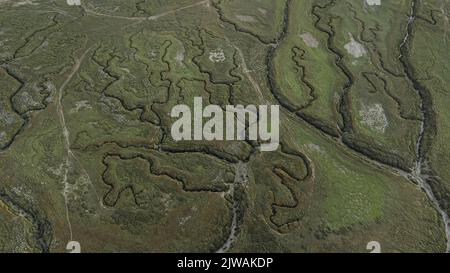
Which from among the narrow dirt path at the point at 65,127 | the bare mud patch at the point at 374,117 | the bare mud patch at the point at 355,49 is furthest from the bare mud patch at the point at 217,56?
the bare mud patch at the point at 374,117

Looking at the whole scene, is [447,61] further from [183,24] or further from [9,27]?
[9,27]

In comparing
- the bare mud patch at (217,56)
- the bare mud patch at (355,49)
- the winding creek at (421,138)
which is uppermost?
the bare mud patch at (217,56)

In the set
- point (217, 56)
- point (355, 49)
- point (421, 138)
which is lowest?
point (421, 138)

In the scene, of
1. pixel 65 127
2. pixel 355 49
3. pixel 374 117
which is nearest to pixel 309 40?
pixel 355 49

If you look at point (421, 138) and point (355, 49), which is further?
point (355, 49)

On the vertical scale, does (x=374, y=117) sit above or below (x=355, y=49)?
below

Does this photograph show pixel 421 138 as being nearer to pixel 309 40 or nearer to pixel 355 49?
pixel 355 49

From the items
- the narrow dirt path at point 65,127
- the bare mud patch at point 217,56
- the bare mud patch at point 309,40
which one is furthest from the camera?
the bare mud patch at point 309,40

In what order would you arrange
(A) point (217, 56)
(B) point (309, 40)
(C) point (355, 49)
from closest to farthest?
(A) point (217, 56)
(C) point (355, 49)
(B) point (309, 40)

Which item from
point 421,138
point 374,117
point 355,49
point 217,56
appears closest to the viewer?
point 421,138

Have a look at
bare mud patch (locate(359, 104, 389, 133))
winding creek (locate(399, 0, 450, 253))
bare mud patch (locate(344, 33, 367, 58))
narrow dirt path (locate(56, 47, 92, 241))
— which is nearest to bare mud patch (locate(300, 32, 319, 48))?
bare mud patch (locate(344, 33, 367, 58))

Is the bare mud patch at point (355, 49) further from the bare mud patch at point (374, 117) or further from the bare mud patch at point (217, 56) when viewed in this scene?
the bare mud patch at point (217, 56)

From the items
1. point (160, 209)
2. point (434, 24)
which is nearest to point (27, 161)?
point (160, 209)
